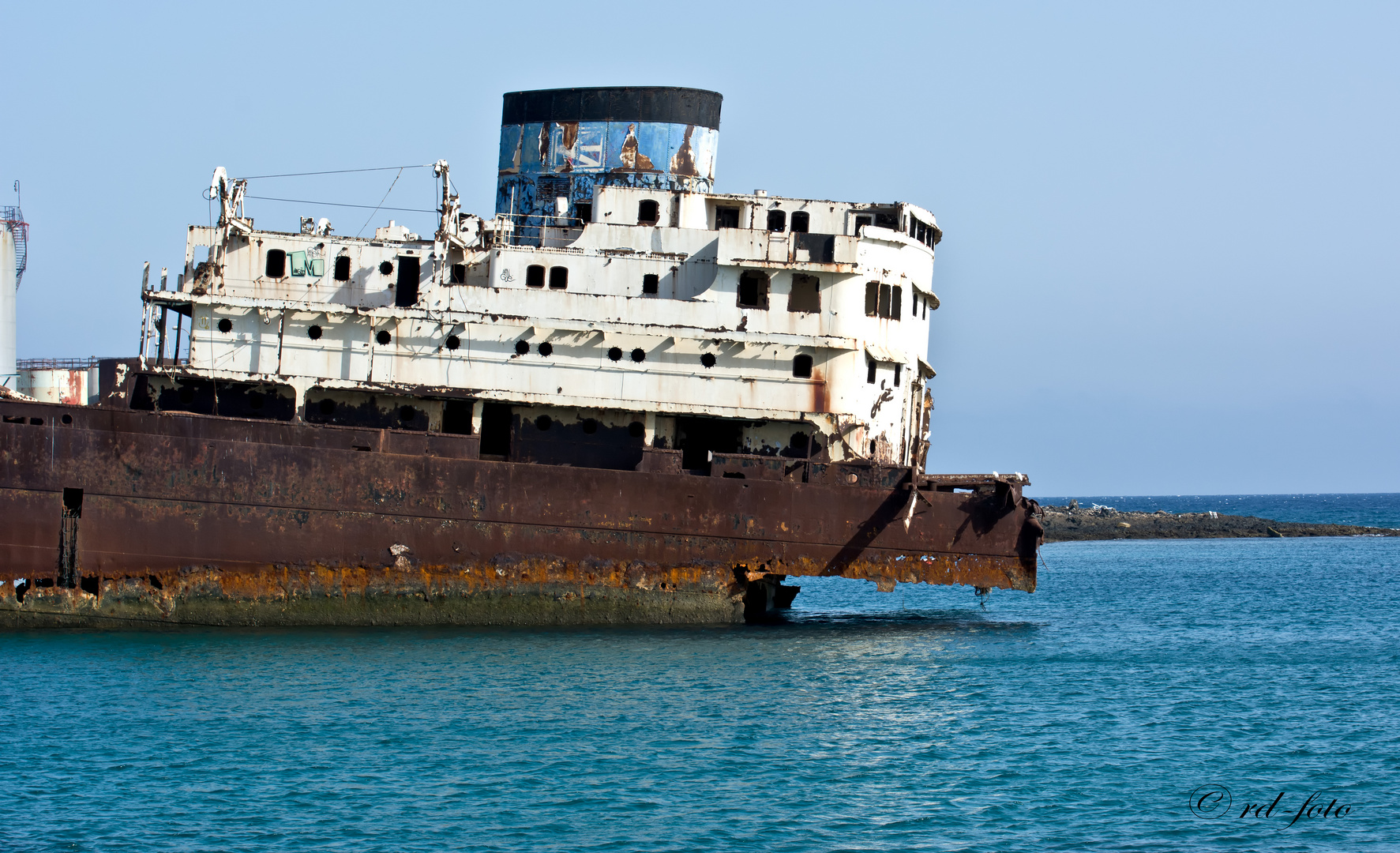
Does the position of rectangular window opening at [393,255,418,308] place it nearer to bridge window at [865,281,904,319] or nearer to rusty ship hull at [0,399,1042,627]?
rusty ship hull at [0,399,1042,627]

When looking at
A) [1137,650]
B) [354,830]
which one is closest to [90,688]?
[354,830]

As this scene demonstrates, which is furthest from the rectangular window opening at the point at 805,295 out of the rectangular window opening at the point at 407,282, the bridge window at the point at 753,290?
the rectangular window opening at the point at 407,282

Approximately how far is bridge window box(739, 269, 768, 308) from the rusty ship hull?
114 inches

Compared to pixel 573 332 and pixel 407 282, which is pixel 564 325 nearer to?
pixel 573 332

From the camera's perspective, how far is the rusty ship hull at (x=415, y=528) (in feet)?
60.2

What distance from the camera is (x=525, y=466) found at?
754 inches

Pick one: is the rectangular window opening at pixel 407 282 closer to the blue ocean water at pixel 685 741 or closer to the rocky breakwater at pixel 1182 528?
the blue ocean water at pixel 685 741

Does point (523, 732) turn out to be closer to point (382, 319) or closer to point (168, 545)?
point (168, 545)

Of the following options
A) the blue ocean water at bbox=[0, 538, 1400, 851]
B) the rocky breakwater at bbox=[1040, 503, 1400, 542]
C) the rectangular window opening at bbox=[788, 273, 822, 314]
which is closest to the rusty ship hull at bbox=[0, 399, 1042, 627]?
the blue ocean water at bbox=[0, 538, 1400, 851]

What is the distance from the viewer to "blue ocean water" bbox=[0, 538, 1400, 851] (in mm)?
11359

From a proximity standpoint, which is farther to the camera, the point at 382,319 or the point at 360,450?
the point at 382,319

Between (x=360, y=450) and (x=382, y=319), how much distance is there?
2563 millimetres

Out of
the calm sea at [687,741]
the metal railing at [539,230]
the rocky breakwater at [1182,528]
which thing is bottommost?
the calm sea at [687,741]

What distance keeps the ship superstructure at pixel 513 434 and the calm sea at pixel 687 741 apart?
0.94 metres
